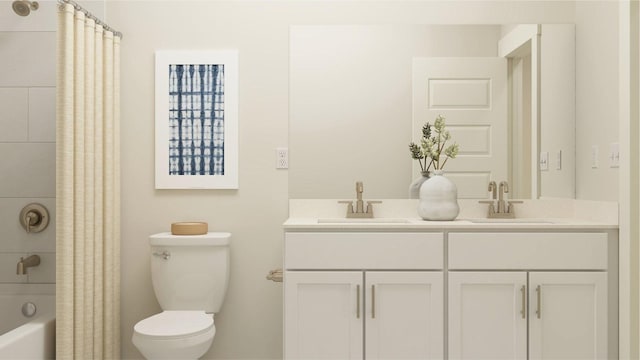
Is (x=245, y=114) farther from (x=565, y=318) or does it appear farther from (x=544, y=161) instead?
(x=565, y=318)

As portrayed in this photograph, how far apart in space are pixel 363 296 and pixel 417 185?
0.71 metres

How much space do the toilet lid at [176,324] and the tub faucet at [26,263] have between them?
749mm

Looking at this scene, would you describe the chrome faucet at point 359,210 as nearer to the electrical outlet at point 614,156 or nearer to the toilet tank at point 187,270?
the toilet tank at point 187,270

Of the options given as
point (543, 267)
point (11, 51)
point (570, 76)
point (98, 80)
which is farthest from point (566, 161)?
point (11, 51)

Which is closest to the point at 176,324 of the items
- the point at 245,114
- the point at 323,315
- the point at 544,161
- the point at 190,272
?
the point at 190,272

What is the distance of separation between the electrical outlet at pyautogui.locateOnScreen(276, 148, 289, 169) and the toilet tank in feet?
1.51

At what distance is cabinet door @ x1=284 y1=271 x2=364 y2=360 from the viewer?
2189 millimetres

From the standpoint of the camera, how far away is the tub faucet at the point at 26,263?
260 cm

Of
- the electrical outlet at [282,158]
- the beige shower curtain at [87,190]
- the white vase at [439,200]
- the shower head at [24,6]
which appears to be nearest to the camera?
the beige shower curtain at [87,190]

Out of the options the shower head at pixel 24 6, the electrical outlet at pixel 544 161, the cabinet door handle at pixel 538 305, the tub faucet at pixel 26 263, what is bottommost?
the cabinet door handle at pixel 538 305

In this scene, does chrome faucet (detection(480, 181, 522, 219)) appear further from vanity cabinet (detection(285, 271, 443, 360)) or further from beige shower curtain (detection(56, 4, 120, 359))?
beige shower curtain (detection(56, 4, 120, 359))

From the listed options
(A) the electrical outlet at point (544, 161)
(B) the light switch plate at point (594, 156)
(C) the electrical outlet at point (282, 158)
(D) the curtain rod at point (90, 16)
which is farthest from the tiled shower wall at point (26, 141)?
(B) the light switch plate at point (594, 156)

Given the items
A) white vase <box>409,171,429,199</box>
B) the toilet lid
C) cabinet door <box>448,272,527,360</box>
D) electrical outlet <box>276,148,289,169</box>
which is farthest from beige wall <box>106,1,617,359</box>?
cabinet door <box>448,272,527,360</box>

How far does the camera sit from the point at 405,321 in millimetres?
2188
